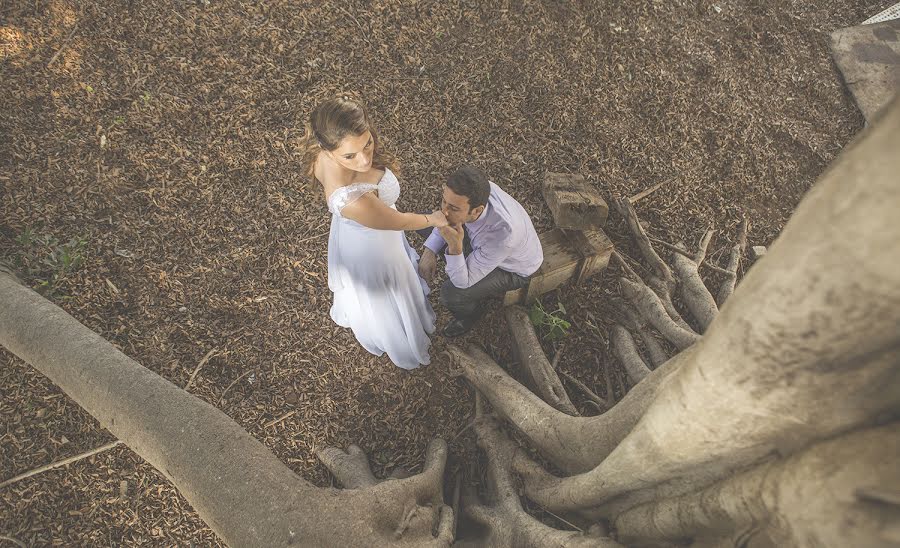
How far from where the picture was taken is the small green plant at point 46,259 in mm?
3533

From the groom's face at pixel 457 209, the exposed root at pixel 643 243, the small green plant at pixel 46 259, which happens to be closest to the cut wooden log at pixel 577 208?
the exposed root at pixel 643 243

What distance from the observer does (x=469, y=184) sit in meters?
2.59

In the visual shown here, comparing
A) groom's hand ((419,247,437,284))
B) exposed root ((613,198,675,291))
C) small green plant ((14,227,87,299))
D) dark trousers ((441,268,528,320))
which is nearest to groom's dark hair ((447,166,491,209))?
dark trousers ((441,268,528,320))

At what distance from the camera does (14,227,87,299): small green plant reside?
353 centimetres

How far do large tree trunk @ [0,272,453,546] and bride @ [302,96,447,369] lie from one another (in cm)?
107

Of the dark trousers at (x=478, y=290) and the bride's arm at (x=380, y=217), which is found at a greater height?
the bride's arm at (x=380, y=217)

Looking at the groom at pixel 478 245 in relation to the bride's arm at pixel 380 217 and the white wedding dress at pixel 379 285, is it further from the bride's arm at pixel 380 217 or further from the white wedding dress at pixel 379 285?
the white wedding dress at pixel 379 285

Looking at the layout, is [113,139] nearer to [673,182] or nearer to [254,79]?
[254,79]

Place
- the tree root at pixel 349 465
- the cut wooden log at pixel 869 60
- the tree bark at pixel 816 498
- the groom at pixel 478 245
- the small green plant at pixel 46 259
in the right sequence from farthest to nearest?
the cut wooden log at pixel 869 60 < the small green plant at pixel 46 259 < the tree root at pixel 349 465 < the groom at pixel 478 245 < the tree bark at pixel 816 498

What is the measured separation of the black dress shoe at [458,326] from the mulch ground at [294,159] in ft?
0.45

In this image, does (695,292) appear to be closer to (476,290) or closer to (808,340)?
(476,290)

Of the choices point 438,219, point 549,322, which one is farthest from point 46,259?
point 549,322

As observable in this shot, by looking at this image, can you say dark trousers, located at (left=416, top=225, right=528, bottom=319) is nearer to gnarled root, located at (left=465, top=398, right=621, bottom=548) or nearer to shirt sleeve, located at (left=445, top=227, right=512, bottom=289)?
shirt sleeve, located at (left=445, top=227, right=512, bottom=289)

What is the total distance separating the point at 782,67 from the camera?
199 inches
